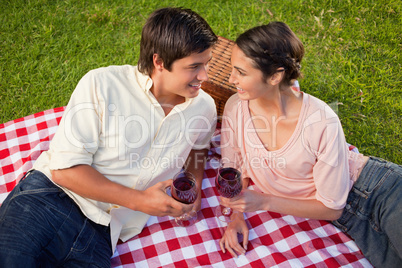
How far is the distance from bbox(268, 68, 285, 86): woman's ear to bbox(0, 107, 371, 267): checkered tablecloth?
4.15 feet

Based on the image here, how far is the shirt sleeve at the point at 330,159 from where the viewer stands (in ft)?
8.94

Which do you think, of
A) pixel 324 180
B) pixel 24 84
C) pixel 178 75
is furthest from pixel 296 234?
pixel 24 84

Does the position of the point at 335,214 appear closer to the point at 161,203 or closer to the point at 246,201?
the point at 246,201

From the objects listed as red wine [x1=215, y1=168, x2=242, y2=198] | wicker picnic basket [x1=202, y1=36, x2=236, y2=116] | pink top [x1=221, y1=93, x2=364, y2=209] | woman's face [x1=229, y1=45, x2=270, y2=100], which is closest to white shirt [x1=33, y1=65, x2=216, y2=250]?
pink top [x1=221, y1=93, x2=364, y2=209]

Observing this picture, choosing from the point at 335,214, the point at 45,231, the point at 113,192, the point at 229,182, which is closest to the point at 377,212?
the point at 335,214

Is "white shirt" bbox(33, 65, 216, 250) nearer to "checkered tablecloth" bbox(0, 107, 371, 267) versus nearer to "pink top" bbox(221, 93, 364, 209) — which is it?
"checkered tablecloth" bbox(0, 107, 371, 267)

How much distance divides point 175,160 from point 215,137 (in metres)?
0.94

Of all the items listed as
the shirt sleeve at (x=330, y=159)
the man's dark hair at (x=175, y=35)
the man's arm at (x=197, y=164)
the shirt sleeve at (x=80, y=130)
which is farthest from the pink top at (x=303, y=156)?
the shirt sleeve at (x=80, y=130)

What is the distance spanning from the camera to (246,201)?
2.80 metres

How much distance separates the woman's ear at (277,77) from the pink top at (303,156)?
29 centimetres

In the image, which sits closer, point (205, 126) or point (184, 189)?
point (184, 189)

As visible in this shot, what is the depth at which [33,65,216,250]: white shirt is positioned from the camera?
271 cm

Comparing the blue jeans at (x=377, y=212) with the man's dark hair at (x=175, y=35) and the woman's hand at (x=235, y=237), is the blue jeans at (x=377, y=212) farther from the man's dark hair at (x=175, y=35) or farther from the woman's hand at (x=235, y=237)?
the man's dark hair at (x=175, y=35)

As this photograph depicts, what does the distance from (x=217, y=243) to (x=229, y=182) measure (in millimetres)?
842
